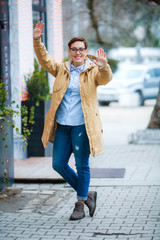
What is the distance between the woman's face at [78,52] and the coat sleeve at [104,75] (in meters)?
0.26

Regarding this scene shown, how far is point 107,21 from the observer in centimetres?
2059

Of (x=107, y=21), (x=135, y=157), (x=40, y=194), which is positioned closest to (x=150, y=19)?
(x=107, y=21)

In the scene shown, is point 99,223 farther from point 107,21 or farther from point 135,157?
point 107,21

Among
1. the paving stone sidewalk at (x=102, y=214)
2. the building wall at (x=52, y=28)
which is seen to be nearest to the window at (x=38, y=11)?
the building wall at (x=52, y=28)

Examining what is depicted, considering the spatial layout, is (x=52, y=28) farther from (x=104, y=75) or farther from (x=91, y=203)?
(x=91, y=203)

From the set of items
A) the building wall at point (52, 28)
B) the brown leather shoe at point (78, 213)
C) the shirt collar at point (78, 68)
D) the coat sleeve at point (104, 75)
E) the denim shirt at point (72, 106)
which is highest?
the building wall at point (52, 28)

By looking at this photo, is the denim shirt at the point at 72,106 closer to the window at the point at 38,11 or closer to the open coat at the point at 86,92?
the open coat at the point at 86,92

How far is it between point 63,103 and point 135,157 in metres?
4.07

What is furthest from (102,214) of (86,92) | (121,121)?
(121,121)


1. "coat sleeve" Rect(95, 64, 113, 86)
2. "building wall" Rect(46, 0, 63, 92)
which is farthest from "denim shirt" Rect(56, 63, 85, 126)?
"building wall" Rect(46, 0, 63, 92)

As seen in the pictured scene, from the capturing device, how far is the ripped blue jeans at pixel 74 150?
4.95 meters

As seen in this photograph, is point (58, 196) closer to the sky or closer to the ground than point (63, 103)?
closer to the ground

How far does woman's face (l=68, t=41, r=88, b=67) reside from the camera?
16.1ft

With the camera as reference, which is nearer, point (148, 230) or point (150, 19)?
point (148, 230)
